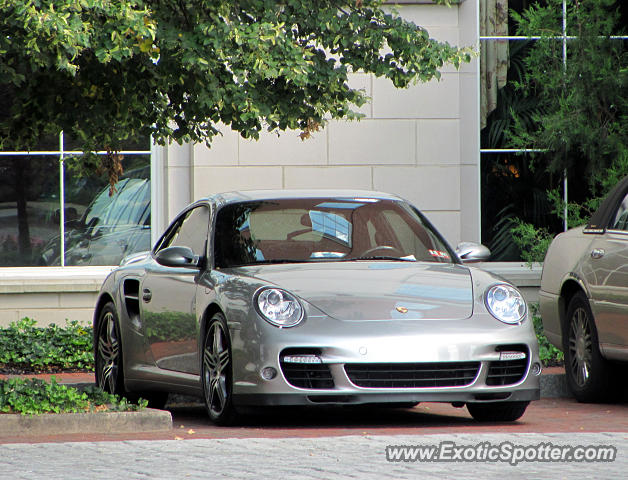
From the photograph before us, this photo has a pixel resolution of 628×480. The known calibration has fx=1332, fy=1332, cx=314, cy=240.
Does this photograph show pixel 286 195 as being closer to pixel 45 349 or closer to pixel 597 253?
pixel 597 253

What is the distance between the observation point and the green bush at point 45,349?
12.0 m

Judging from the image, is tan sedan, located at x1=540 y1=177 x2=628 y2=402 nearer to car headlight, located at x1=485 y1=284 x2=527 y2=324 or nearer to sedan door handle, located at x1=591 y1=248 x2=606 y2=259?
sedan door handle, located at x1=591 y1=248 x2=606 y2=259

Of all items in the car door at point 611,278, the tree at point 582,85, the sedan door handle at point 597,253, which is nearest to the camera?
the car door at point 611,278

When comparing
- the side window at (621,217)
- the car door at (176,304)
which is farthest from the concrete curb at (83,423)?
the side window at (621,217)

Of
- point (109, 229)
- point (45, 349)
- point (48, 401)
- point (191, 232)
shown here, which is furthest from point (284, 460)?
point (109, 229)

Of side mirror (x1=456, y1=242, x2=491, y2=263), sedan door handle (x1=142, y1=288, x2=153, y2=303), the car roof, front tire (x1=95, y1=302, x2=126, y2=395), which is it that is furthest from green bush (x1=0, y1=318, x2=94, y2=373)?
side mirror (x1=456, y1=242, x2=491, y2=263)

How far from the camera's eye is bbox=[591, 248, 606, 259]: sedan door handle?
368 inches

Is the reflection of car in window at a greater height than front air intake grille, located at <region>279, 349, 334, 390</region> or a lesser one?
greater

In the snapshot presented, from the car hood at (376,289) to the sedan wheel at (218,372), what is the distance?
1.34 ft

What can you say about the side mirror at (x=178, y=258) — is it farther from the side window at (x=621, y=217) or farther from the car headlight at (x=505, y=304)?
the side window at (x=621, y=217)

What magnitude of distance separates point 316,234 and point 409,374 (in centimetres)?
138

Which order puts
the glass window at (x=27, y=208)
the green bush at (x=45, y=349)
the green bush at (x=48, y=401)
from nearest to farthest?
the green bush at (x=48, y=401) → the green bush at (x=45, y=349) → the glass window at (x=27, y=208)

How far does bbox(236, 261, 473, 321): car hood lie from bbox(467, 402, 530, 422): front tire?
2.28 feet

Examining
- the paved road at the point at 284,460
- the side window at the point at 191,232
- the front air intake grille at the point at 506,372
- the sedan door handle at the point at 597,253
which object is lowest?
the paved road at the point at 284,460
